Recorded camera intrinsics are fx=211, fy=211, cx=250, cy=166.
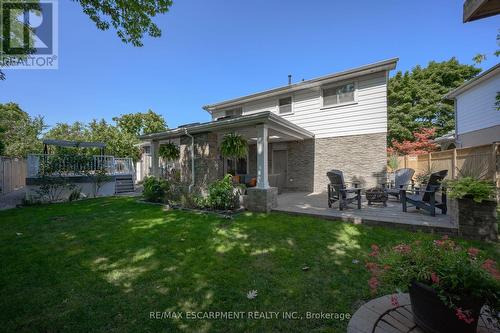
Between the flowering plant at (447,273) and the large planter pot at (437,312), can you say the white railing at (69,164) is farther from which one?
the large planter pot at (437,312)

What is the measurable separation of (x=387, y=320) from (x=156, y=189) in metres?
8.92

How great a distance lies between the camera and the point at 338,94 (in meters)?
9.95

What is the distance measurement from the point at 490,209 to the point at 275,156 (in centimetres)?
878

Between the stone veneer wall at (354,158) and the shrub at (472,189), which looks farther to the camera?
the stone veneer wall at (354,158)

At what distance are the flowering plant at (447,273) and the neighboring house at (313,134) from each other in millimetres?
5237

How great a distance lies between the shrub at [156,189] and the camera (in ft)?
29.5

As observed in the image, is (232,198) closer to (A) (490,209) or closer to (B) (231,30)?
(A) (490,209)

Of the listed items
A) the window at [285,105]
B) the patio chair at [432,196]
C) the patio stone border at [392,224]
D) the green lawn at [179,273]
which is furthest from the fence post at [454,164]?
the window at [285,105]

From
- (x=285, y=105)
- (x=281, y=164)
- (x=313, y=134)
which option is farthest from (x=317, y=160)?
(x=285, y=105)

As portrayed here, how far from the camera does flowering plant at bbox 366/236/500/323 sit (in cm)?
137

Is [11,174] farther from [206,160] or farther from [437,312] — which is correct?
[437,312]

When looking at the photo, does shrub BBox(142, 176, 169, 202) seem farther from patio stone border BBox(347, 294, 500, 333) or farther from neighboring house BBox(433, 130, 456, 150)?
neighboring house BBox(433, 130, 456, 150)

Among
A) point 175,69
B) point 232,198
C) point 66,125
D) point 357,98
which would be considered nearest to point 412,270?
point 232,198

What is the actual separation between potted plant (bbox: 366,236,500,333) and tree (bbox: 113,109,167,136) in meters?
25.2
